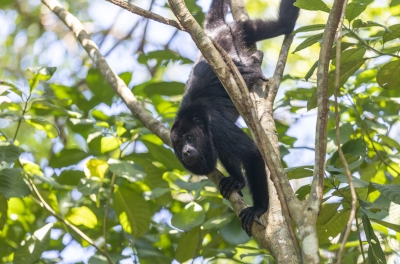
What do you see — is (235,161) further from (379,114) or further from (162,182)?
(379,114)

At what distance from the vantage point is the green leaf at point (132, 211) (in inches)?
149

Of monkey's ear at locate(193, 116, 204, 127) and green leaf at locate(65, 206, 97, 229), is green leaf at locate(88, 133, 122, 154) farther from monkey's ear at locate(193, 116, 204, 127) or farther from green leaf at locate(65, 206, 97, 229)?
monkey's ear at locate(193, 116, 204, 127)

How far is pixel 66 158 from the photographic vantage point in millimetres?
4027

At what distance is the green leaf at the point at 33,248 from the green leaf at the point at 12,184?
0.40 m

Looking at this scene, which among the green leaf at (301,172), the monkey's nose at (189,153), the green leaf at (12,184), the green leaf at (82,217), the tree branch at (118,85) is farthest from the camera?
the monkey's nose at (189,153)

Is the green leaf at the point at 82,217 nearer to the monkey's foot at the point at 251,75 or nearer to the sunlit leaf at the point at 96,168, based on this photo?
the sunlit leaf at the point at 96,168

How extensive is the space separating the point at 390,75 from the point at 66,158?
101 inches

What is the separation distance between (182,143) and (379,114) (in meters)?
1.71

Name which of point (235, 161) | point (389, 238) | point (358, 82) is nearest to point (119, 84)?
point (235, 161)

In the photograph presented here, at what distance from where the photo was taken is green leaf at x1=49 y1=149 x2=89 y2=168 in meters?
4.03

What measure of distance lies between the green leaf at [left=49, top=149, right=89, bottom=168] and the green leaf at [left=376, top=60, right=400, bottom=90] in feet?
7.87

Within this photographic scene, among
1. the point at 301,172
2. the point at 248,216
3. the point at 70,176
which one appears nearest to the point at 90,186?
the point at 70,176

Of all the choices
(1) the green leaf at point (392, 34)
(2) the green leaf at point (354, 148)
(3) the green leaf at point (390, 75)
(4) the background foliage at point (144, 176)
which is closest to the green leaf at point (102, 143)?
(4) the background foliage at point (144, 176)

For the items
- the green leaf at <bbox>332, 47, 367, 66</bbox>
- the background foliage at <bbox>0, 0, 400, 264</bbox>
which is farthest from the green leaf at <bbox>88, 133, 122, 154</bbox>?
the green leaf at <bbox>332, 47, 367, 66</bbox>
